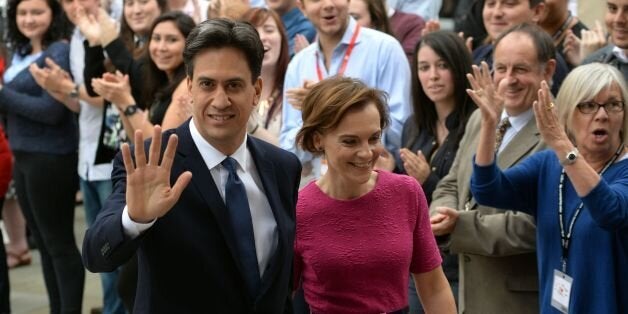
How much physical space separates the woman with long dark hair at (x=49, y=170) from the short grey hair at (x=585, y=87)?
11.7ft

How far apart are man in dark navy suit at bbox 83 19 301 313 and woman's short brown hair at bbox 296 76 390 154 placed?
35 centimetres

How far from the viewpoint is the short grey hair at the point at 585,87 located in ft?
11.4

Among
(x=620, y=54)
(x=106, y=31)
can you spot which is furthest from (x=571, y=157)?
(x=106, y=31)

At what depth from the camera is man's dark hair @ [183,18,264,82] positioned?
2.62 meters

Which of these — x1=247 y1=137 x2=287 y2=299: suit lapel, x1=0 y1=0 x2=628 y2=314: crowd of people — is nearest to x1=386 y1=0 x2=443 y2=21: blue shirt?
x1=0 y1=0 x2=628 y2=314: crowd of people

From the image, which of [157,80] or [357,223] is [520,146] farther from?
[157,80]

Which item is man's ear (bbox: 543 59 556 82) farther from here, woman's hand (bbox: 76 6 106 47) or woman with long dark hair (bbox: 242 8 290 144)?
woman's hand (bbox: 76 6 106 47)

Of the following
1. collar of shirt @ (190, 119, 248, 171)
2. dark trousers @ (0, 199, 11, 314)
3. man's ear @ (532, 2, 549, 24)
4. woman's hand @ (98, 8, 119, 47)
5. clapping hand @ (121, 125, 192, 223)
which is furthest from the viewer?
dark trousers @ (0, 199, 11, 314)

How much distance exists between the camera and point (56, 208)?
606cm

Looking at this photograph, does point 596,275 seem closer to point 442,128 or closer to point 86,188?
point 442,128

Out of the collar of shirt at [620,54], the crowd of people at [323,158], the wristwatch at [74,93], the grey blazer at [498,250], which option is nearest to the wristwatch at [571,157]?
Result: the crowd of people at [323,158]

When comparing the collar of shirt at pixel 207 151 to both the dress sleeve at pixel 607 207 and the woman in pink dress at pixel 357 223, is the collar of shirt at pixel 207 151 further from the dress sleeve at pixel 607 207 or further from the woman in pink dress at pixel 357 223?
the dress sleeve at pixel 607 207

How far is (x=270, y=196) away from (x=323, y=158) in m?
1.35

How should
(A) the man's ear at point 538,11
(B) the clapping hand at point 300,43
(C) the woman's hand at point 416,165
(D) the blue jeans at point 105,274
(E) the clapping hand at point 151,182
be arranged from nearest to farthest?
(E) the clapping hand at point 151,182 → (C) the woman's hand at point 416,165 → (A) the man's ear at point 538,11 → (B) the clapping hand at point 300,43 → (D) the blue jeans at point 105,274
